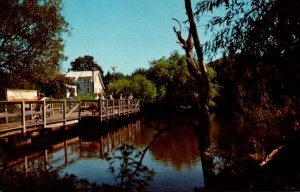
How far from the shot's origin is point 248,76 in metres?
7.84

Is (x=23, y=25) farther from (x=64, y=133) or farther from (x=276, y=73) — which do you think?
(x=276, y=73)

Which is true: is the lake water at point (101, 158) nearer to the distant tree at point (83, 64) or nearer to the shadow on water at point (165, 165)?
the shadow on water at point (165, 165)

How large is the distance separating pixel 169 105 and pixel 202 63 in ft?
183

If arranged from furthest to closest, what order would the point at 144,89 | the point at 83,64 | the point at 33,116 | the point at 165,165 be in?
the point at 83,64, the point at 144,89, the point at 33,116, the point at 165,165

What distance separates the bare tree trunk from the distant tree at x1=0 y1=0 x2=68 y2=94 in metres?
19.4

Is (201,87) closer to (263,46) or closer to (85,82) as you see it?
(263,46)

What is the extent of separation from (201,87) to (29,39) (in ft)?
65.8

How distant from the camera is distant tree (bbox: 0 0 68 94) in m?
24.9

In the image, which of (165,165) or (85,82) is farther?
(85,82)

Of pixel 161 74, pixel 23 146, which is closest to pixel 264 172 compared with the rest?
pixel 23 146

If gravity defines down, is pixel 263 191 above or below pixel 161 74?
below

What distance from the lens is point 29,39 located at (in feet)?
83.7

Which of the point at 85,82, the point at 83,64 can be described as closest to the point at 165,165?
the point at 85,82

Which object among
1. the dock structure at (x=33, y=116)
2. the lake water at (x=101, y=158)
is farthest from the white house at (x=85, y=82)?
the lake water at (x=101, y=158)
